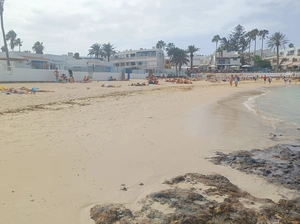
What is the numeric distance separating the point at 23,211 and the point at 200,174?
263 cm

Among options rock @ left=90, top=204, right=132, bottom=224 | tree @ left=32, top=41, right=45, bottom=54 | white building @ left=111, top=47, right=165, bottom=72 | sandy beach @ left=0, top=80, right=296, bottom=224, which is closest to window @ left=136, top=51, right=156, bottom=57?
white building @ left=111, top=47, right=165, bottom=72

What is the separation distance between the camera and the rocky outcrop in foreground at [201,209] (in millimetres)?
2756

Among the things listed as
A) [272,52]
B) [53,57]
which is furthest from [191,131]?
[272,52]

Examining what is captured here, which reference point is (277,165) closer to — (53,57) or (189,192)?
(189,192)

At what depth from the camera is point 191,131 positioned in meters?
7.30

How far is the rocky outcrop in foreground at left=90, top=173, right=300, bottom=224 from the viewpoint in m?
2.76

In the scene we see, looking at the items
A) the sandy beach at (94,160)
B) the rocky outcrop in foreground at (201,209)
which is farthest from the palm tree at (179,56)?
the rocky outcrop in foreground at (201,209)

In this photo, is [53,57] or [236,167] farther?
[53,57]

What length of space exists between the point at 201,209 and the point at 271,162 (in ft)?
8.92

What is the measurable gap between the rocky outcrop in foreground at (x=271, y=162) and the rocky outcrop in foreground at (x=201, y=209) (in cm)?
79

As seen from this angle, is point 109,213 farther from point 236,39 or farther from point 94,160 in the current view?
point 236,39

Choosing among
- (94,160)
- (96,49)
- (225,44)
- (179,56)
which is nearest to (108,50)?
(96,49)

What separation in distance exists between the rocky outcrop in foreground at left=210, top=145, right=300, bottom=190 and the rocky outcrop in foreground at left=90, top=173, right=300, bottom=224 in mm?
787

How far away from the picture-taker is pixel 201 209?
2947 mm
